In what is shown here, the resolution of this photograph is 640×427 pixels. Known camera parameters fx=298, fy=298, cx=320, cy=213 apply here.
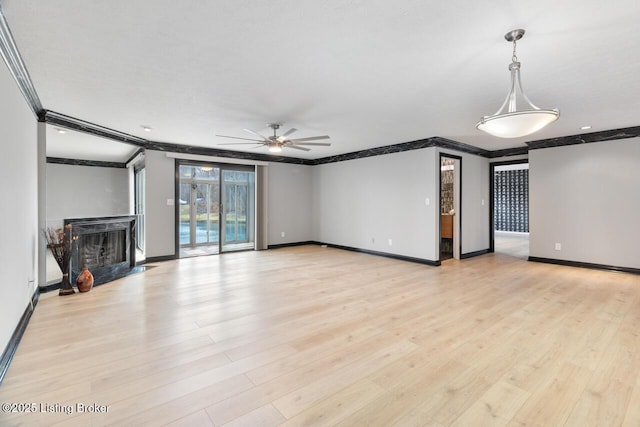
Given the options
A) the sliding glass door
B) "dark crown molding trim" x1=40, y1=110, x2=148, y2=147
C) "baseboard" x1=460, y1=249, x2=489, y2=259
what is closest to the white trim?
the sliding glass door

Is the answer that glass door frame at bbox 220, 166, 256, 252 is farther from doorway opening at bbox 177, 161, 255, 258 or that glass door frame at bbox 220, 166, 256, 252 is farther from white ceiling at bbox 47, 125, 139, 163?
white ceiling at bbox 47, 125, 139, 163

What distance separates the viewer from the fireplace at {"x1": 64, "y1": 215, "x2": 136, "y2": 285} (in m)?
4.57

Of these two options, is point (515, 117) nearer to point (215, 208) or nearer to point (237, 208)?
point (237, 208)

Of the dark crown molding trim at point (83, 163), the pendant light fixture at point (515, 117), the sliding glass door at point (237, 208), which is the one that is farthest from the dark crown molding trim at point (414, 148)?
the dark crown molding trim at point (83, 163)

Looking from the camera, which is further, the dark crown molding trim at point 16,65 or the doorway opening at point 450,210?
the doorway opening at point 450,210

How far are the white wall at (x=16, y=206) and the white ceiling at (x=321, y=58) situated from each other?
0.39m

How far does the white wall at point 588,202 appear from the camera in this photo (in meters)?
5.00

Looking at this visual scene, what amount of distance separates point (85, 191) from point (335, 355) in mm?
8556

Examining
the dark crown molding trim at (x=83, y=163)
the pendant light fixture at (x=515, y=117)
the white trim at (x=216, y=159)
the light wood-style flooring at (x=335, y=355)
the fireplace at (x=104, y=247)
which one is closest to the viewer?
the light wood-style flooring at (x=335, y=355)

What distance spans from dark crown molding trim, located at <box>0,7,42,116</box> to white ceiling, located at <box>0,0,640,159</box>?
48 mm

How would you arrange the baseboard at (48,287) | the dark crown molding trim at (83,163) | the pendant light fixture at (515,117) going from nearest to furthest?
the pendant light fixture at (515,117) → the baseboard at (48,287) → the dark crown molding trim at (83,163)

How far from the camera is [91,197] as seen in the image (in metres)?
7.95

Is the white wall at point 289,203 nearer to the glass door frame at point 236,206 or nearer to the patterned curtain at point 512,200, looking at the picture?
the glass door frame at point 236,206

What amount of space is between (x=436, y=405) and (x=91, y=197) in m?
9.30
